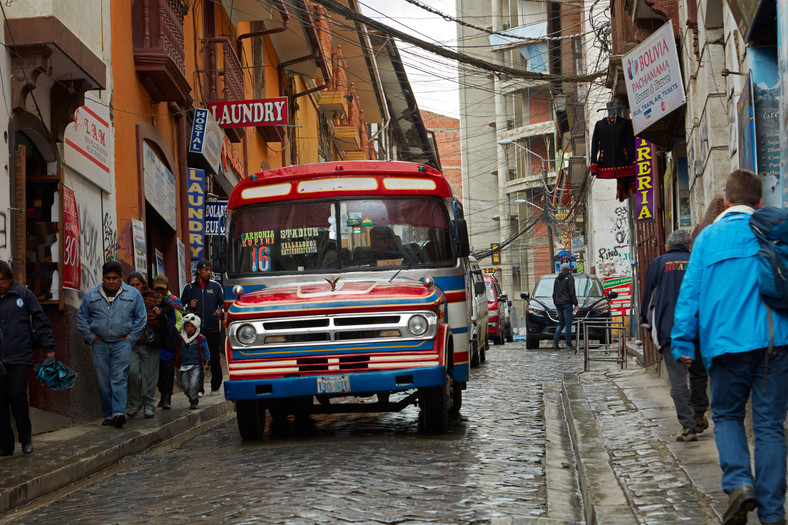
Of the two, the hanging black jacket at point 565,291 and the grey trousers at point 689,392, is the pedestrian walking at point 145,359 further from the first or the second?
the hanging black jacket at point 565,291

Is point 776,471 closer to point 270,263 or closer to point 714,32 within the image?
point 270,263

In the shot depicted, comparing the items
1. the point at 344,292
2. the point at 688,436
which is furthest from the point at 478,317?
the point at 688,436

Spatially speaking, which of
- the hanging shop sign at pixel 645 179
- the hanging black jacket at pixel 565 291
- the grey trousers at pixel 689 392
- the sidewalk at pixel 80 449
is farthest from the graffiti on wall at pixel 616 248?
the grey trousers at pixel 689 392

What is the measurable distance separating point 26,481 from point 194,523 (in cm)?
236

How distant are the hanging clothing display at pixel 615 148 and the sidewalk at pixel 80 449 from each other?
352 inches

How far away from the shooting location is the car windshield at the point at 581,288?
2833 centimetres

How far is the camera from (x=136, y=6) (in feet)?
57.5

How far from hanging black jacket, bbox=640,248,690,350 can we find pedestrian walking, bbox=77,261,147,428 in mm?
5783

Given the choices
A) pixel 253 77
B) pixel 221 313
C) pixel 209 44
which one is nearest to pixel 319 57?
pixel 253 77

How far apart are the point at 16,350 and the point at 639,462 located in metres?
5.50

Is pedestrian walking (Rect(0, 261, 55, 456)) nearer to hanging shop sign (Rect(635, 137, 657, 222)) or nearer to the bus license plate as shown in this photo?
the bus license plate

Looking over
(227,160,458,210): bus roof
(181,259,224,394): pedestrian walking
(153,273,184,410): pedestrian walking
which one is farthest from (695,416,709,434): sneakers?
(181,259,224,394): pedestrian walking

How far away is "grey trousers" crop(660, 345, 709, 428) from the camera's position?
9.41 m

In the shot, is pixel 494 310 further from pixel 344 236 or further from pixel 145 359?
pixel 344 236
